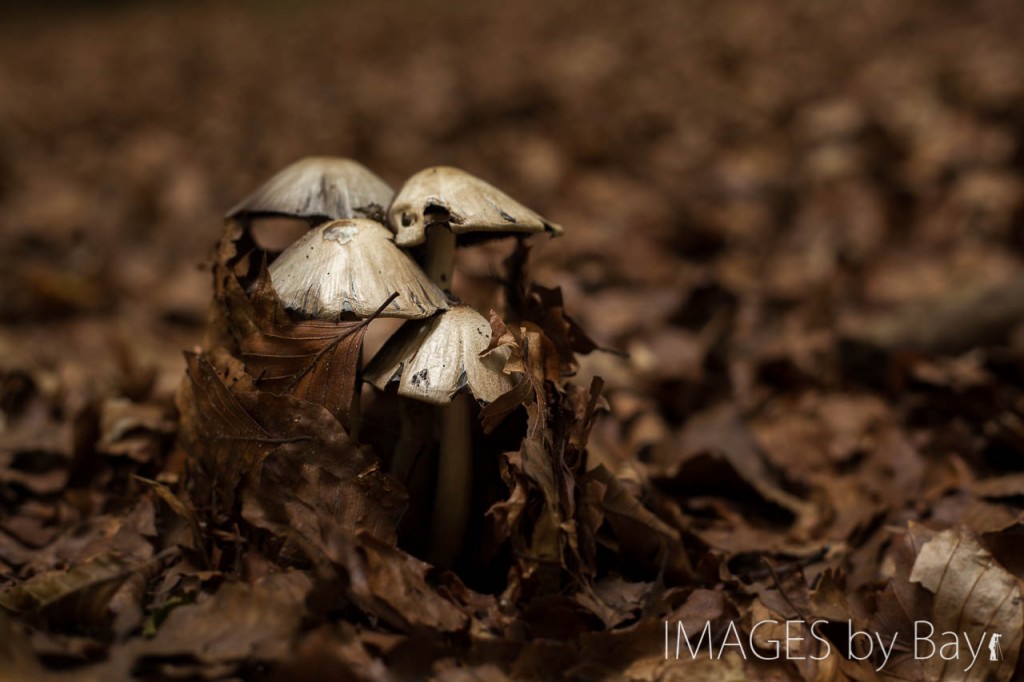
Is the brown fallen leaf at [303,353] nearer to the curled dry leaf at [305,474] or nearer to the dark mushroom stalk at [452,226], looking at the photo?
the curled dry leaf at [305,474]

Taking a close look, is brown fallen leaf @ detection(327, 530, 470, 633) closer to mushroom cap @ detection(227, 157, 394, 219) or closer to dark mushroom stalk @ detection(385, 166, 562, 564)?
dark mushroom stalk @ detection(385, 166, 562, 564)

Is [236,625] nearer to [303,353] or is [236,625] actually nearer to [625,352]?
[303,353]

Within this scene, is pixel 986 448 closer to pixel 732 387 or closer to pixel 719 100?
pixel 732 387

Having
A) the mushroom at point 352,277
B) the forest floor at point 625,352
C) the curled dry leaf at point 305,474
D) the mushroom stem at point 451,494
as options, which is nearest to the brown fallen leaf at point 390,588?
the forest floor at point 625,352

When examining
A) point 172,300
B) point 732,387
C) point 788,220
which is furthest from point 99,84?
point 732,387

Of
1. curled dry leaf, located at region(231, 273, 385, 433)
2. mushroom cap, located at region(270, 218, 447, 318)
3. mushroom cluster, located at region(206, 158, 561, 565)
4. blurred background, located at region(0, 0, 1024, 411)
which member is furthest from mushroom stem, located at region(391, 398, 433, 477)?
blurred background, located at region(0, 0, 1024, 411)

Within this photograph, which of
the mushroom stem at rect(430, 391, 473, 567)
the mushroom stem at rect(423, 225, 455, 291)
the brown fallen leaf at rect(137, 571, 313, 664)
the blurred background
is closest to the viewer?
the brown fallen leaf at rect(137, 571, 313, 664)

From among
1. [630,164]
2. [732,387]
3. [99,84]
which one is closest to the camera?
[732,387]
